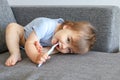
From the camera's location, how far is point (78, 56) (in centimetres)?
123

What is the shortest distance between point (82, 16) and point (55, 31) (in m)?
0.19

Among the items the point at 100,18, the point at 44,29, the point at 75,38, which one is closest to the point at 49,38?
the point at 44,29

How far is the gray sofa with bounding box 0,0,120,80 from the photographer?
38.4 inches

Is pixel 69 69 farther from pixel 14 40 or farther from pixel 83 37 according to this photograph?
pixel 14 40

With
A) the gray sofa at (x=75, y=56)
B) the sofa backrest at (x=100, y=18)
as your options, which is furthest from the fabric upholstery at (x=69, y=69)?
the sofa backrest at (x=100, y=18)

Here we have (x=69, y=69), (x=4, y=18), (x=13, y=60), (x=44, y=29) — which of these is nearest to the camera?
(x=69, y=69)

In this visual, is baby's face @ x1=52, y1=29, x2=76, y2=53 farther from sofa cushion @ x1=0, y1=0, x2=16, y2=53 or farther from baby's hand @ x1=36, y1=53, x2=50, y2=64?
sofa cushion @ x1=0, y1=0, x2=16, y2=53

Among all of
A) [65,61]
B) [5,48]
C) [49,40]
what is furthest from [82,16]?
[5,48]

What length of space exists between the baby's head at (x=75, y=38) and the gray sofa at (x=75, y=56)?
41 millimetres

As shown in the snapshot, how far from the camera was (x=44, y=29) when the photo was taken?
50.6 inches

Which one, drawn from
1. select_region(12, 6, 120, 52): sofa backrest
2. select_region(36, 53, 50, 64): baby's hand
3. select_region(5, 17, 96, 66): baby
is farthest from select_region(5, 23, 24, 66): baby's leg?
select_region(12, 6, 120, 52): sofa backrest

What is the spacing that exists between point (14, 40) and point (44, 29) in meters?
0.18

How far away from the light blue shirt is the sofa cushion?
0.15 metres

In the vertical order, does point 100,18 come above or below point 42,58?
above
